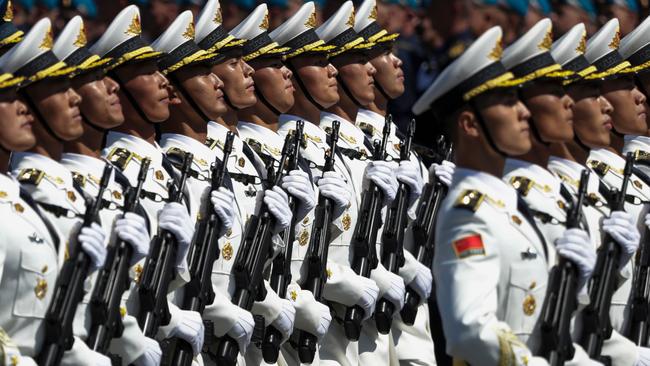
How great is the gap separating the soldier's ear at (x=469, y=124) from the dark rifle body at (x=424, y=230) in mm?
5023

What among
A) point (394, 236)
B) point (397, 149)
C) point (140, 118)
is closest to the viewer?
point (140, 118)

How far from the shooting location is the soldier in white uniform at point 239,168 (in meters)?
14.6

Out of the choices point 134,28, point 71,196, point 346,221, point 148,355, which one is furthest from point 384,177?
point 71,196

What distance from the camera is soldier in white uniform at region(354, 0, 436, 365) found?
54.6ft

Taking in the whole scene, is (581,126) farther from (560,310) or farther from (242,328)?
(242,328)

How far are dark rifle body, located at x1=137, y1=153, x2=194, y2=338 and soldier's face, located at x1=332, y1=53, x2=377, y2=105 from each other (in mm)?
3949

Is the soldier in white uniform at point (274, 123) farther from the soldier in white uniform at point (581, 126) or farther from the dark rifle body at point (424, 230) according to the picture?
the soldier in white uniform at point (581, 126)

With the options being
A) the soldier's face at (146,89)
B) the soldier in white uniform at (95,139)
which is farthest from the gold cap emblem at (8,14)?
the soldier in white uniform at (95,139)

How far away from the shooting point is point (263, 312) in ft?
48.5

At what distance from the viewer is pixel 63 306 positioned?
471 inches

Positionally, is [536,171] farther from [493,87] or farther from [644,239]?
[644,239]

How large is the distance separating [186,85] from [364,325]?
2519 millimetres

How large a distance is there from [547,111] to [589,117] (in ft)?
4.18

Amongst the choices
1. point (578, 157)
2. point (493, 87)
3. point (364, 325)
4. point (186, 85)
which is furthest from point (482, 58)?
point (364, 325)
